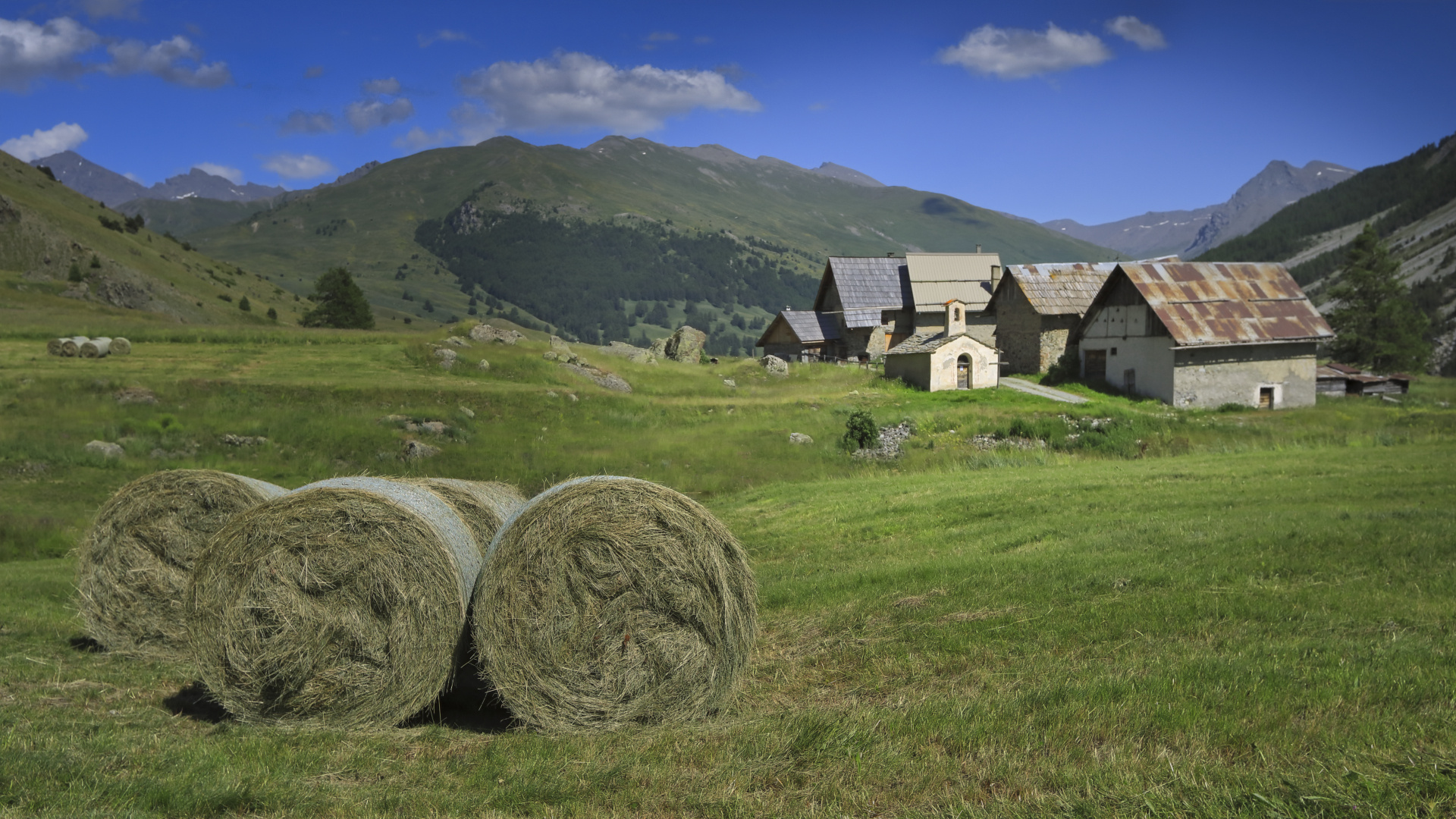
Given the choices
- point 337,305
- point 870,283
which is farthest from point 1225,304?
point 337,305

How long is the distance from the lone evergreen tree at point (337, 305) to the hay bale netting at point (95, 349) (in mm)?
36803

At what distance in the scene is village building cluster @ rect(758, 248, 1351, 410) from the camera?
3859cm

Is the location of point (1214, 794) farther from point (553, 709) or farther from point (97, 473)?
point (97, 473)

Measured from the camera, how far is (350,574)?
7688 mm

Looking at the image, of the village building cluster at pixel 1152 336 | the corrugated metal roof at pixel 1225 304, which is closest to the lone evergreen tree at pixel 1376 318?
the village building cluster at pixel 1152 336

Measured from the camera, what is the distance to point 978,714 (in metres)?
6.40

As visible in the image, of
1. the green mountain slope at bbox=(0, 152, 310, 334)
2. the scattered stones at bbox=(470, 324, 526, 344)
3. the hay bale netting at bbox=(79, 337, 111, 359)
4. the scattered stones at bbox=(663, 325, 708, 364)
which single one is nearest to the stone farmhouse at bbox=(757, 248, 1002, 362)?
the scattered stones at bbox=(663, 325, 708, 364)

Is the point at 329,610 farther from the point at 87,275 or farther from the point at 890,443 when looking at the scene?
the point at 87,275

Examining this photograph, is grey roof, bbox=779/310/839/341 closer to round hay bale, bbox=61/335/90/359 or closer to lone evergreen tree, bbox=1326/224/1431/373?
lone evergreen tree, bbox=1326/224/1431/373

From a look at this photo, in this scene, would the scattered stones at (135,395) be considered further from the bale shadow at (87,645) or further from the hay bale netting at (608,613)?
the hay bale netting at (608,613)

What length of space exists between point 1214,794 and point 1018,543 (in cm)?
817

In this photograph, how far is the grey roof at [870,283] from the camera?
208 feet

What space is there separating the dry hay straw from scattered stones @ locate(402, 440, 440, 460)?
1816 cm

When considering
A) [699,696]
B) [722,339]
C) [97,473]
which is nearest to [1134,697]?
[699,696]
